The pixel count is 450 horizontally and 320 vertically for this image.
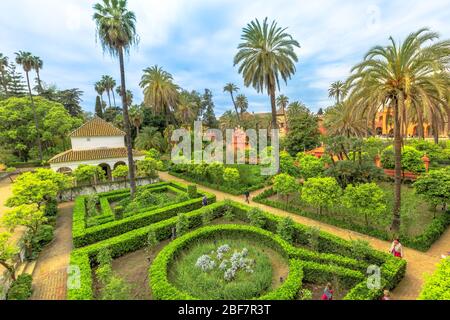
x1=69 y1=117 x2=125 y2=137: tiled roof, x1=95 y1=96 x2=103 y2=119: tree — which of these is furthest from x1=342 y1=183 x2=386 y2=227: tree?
x1=95 y1=96 x2=103 y2=119: tree

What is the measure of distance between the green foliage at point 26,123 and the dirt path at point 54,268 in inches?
1166

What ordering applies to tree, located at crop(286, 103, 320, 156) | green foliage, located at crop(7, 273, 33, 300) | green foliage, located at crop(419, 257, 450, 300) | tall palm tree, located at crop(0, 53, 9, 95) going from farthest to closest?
1. tall palm tree, located at crop(0, 53, 9, 95)
2. tree, located at crop(286, 103, 320, 156)
3. green foliage, located at crop(7, 273, 33, 300)
4. green foliage, located at crop(419, 257, 450, 300)

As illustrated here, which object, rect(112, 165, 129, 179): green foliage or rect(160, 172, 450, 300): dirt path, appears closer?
rect(160, 172, 450, 300): dirt path

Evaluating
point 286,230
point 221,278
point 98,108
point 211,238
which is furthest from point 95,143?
point 98,108

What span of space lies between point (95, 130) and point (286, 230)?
25.5 m

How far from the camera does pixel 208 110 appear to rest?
221 feet

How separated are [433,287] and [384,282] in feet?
7.55

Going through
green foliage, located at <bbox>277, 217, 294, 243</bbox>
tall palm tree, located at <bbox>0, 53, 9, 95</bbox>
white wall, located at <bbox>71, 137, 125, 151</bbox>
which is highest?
tall palm tree, located at <bbox>0, 53, 9, 95</bbox>

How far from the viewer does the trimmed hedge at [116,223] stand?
13828 mm

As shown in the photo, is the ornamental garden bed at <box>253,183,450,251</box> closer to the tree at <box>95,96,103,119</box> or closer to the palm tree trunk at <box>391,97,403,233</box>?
the palm tree trunk at <box>391,97,403,233</box>

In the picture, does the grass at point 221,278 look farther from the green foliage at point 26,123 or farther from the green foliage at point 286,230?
the green foliage at point 26,123

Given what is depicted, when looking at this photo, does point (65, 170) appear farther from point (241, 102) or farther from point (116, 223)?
point (241, 102)

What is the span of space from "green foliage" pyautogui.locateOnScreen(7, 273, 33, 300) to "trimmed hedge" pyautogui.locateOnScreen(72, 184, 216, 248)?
11.4 feet

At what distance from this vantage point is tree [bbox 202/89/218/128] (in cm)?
6595
